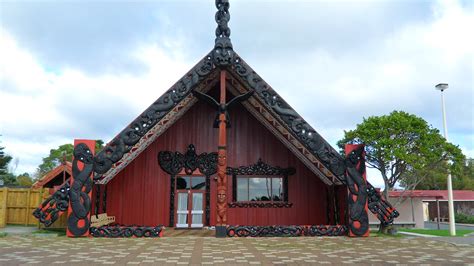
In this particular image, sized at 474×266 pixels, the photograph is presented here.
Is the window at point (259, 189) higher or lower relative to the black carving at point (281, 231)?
higher

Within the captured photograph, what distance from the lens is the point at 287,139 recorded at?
43.0 ft

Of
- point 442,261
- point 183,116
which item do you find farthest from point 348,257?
point 183,116

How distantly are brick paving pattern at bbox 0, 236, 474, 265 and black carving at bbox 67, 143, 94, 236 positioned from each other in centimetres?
57

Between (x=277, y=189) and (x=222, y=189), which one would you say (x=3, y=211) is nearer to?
(x=222, y=189)

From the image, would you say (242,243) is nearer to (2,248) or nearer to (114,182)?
(2,248)

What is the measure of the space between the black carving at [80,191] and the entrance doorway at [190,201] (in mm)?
4136

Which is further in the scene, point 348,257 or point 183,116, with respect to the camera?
point 183,116

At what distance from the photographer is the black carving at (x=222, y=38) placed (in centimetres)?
1137

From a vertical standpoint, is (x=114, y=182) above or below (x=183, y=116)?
below

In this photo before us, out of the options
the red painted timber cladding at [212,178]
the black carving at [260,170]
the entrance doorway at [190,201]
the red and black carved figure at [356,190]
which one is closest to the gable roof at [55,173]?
the red painted timber cladding at [212,178]

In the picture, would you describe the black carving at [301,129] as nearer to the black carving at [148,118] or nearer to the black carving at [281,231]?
the black carving at [148,118]

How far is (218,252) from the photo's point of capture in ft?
24.2

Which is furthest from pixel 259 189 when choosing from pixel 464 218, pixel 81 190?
pixel 464 218

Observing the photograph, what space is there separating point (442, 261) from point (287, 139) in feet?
23.3
